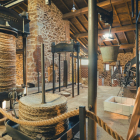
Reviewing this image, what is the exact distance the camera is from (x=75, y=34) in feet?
35.1

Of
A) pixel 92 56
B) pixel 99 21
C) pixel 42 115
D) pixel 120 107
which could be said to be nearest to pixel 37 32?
pixel 99 21

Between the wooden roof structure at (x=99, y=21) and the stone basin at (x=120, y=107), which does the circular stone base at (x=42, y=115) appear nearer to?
the stone basin at (x=120, y=107)

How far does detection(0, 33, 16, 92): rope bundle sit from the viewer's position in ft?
7.22

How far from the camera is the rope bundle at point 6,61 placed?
86.7 inches

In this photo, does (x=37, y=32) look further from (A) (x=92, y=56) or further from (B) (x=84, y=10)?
(A) (x=92, y=56)

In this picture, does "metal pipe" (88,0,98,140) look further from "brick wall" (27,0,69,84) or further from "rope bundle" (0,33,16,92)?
"brick wall" (27,0,69,84)

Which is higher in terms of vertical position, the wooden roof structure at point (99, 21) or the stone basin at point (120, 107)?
the wooden roof structure at point (99, 21)

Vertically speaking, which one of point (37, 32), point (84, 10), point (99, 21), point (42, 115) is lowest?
point (42, 115)

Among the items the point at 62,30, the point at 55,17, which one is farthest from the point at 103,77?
the point at 55,17

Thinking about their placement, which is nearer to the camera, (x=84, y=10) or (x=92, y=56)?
(x=92, y=56)

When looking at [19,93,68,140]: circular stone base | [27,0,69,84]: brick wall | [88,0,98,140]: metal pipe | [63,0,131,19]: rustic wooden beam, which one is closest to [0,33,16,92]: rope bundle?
[19,93,68,140]: circular stone base

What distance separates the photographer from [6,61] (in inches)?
88.7

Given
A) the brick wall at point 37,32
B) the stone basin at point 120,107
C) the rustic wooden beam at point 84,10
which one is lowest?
the stone basin at point 120,107

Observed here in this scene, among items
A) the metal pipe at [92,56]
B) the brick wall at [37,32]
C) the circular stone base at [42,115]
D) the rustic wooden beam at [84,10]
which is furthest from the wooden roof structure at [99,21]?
the circular stone base at [42,115]
